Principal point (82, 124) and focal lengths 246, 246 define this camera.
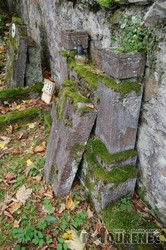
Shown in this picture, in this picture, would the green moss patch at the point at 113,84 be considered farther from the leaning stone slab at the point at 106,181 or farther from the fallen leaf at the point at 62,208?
the fallen leaf at the point at 62,208

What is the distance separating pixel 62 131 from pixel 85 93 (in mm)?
529

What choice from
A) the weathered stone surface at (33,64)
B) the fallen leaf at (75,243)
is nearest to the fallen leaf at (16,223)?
the fallen leaf at (75,243)

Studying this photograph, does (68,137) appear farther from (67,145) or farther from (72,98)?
(72,98)

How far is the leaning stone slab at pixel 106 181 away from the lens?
2559 mm

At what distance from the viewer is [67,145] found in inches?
105

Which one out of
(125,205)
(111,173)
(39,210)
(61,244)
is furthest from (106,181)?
(39,210)

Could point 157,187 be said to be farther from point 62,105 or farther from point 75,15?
point 75,15

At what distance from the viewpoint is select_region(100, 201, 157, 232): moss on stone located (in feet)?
8.18

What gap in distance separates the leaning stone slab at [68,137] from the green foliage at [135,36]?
73 centimetres

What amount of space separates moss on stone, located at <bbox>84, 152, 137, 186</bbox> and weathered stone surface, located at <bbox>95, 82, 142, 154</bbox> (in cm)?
22

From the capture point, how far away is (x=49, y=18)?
15.8 feet

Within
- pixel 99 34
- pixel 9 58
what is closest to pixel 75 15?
pixel 99 34

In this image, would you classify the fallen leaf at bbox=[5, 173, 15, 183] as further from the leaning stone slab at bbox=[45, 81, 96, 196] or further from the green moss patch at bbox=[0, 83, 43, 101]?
the green moss patch at bbox=[0, 83, 43, 101]

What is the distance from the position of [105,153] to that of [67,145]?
423 mm
